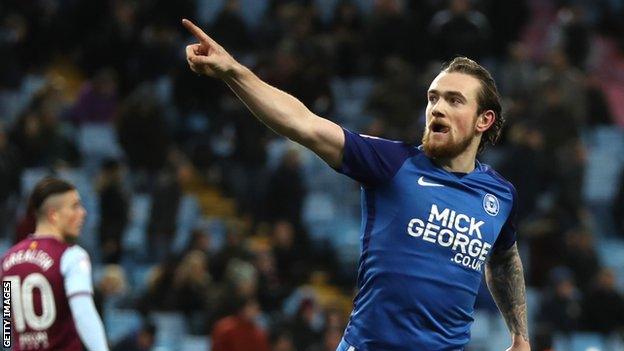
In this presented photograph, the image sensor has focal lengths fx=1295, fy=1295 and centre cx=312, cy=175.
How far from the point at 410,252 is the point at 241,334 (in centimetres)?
651

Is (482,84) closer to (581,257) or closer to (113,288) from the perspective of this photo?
(113,288)

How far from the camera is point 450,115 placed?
5.01m

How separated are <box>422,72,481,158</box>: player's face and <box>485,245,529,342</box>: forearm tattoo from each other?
0.72m

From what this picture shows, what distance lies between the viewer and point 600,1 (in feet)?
59.8

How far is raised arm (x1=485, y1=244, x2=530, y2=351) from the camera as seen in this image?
220 inches

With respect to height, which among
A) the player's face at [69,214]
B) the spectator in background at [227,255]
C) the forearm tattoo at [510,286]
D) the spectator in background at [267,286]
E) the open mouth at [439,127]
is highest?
the spectator in background at [227,255]

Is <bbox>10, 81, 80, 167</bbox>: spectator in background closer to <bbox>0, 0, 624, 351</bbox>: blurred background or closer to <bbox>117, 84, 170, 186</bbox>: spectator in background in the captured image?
<bbox>0, 0, 624, 351</bbox>: blurred background

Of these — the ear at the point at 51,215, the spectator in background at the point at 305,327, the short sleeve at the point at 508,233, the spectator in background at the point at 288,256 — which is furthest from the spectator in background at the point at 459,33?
the short sleeve at the point at 508,233

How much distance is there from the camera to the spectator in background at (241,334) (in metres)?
11.2

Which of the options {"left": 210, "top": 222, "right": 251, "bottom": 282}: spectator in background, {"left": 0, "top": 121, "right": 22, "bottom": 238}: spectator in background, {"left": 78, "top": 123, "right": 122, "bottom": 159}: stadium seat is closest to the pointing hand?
{"left": 210, "top": 222, "right": 251, "bottom": 282}: spectator in background

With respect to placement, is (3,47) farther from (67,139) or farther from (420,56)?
(420,56)

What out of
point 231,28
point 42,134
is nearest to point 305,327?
point 42,134

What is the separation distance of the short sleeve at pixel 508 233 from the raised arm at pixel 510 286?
8 centimetres

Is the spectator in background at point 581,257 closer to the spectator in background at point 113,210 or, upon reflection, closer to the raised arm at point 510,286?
the spectator in background at point 113,210
